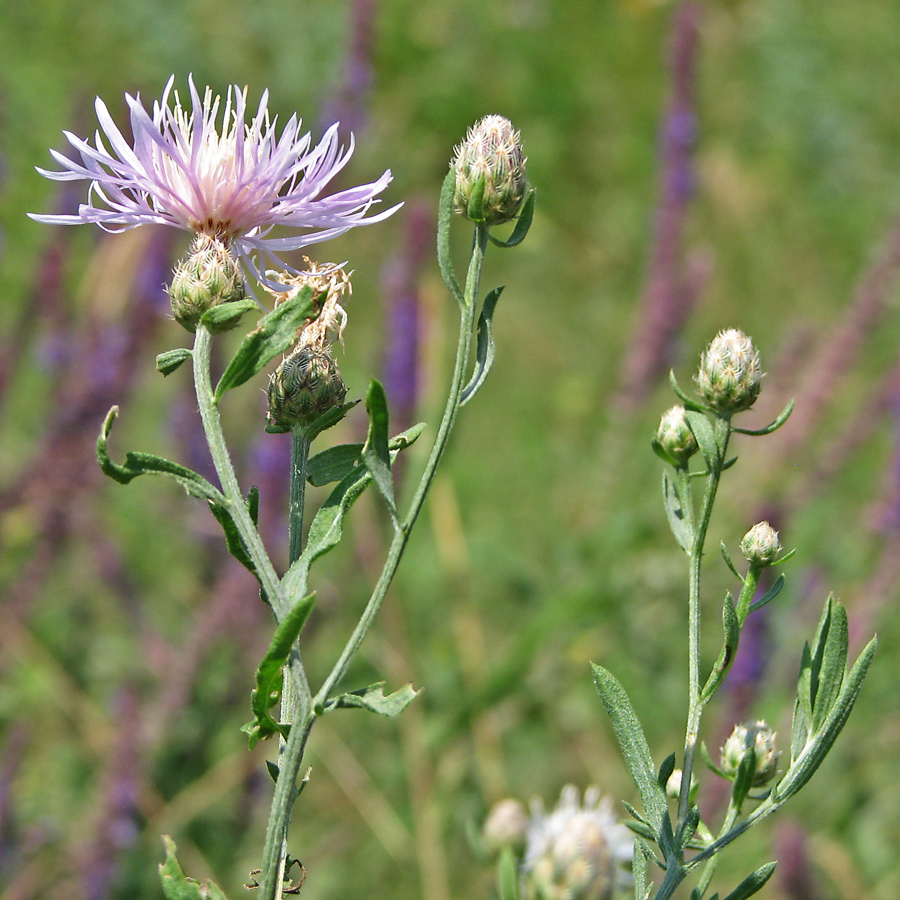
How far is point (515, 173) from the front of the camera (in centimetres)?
74

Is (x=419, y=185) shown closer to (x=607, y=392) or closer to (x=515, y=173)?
(x=607, y=392)

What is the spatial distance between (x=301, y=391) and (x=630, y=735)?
1.05ft

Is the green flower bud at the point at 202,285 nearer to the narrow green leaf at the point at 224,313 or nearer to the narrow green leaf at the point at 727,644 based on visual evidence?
the narrow green leaf at the point at 224,313

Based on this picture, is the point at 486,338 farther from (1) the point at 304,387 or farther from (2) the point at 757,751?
(2) the point at 757,751

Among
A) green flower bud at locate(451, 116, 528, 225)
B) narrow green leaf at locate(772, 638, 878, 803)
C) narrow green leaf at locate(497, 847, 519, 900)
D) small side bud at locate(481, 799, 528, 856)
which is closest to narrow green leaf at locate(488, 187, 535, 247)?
green flower bud at locate(451, 116, 528, 225)

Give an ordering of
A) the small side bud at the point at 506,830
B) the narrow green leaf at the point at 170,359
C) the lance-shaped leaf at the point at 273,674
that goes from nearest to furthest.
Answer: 1. the lance-shaped leaf at the point at 273,674
2. the narrow green leaf at the point at 170,359
3. the small side bud at the point at 506,830

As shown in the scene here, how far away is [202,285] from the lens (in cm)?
71

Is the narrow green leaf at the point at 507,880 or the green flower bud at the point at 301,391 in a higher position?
the green flower bud at the point at 301,391

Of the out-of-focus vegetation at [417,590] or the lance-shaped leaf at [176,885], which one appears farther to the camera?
the out-of-focus vegetation at [417,590]

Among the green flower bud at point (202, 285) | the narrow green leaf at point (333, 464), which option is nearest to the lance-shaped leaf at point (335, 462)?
the narrow green leaf at point (333, 464)

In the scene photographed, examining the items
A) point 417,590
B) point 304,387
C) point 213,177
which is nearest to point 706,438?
point 304,387

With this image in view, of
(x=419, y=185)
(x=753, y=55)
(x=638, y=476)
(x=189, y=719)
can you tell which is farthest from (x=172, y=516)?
(x=753, y=55)

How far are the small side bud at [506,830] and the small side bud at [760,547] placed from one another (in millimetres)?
628

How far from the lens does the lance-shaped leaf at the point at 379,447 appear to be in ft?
2.13
